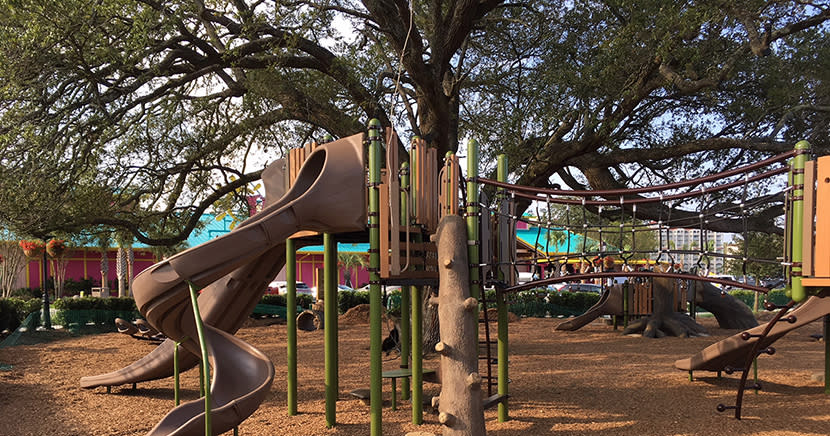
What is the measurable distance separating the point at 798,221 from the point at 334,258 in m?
4.29

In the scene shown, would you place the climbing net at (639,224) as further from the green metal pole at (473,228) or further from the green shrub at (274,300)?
the green shrub at (274,300)

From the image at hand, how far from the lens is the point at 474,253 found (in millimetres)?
5855

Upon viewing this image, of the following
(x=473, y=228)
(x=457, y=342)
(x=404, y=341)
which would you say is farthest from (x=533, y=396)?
(x=457, y=342)

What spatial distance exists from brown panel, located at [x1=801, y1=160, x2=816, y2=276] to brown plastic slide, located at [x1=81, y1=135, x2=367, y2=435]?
3701 millimetres

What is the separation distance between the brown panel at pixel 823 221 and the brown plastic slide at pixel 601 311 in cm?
1184

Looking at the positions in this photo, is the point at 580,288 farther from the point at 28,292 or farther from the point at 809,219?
the point at 28,292

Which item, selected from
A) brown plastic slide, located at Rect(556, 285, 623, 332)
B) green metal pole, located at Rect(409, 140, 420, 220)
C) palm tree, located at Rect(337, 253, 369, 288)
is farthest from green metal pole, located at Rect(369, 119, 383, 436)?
palm tree, located at Rect(337, 253, 369, 288)

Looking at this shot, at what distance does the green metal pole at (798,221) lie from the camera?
5195mm

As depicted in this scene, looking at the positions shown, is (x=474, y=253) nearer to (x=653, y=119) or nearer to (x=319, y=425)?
(x=319, y=425)

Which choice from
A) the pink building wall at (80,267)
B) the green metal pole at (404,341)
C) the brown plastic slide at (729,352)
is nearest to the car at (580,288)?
the brown plastic slide at (729,352)

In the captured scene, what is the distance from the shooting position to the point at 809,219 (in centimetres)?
511

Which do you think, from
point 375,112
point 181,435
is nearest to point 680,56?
point 375,112

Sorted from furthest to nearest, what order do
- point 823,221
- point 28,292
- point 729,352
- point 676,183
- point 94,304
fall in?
point 28,292 → point 94,304 → point 729,352 → point 676,183 → point 823,221

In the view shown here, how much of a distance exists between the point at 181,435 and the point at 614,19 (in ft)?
37.3
